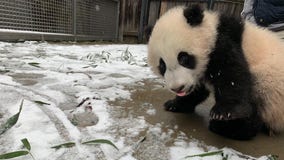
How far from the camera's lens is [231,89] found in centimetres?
181

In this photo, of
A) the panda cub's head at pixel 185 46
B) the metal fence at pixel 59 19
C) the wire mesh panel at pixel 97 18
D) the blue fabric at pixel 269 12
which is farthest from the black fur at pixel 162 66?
the wire mesh panel at pixel 97 18

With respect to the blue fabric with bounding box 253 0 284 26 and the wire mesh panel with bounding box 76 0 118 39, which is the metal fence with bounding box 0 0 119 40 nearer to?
the wire mesh panel with bounding box 76 0 118 39

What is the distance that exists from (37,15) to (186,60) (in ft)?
15.8

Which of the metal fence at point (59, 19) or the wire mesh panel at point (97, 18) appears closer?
the metal fence at point (59, 19)

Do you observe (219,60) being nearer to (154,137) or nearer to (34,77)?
(154,137)

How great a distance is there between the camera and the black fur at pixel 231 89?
5.85 ft

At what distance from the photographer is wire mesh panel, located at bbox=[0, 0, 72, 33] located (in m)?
5.36

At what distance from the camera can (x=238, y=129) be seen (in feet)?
6.15

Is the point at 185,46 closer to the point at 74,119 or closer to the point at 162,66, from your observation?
the point at 162,66

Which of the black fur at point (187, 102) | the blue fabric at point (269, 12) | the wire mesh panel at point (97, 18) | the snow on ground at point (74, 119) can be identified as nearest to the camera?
the snow on ground at point (74, 119)

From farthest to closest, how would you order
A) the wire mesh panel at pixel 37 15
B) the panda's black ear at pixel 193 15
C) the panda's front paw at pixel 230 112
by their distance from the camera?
the wire mesh panel at pixel 37 15, the panda's black ear at pixel 193 15, the panda's front paw at pixel 230 112

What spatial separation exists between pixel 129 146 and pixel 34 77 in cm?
161

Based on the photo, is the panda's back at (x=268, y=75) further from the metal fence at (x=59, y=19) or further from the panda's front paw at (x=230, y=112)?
the metal fence at (x=59, y=19)

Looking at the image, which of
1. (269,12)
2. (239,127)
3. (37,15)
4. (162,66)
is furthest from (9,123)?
(37,15)
